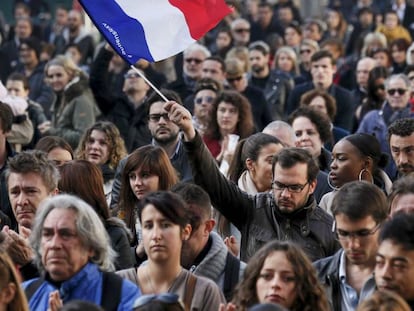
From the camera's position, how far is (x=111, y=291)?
27.0ft

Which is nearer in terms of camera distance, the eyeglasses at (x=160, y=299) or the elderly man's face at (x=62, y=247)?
the eyeglasses at (x=160, y=299)

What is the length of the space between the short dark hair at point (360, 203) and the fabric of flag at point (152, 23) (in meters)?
2.33

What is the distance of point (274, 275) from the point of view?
806cm

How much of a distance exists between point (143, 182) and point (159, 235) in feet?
7.65

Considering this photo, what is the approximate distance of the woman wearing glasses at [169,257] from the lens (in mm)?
8594

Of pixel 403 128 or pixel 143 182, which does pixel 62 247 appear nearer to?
pixel 143 182

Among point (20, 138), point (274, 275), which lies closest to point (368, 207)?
point (274, 275)

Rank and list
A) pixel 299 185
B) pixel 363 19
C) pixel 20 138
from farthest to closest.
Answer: pixel 363 19
pixel 20 138
pixel 299 185

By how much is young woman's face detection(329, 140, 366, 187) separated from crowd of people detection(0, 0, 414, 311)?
10 millimetres

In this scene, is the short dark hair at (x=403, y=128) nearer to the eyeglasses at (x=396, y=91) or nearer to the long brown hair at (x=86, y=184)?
the long brown hair at (x=86, y=184)

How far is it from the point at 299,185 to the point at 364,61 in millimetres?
10286

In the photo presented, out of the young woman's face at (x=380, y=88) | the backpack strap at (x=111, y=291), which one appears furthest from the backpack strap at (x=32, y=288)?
the young woman's face at (x=380, y=88)

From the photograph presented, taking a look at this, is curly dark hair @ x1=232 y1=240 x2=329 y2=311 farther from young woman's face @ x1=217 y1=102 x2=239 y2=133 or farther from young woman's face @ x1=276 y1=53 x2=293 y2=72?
young woman's face @ x1=276 y1=53 x2=293 y2=72

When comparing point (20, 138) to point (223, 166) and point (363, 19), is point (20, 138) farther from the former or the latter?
point (363, 19)
